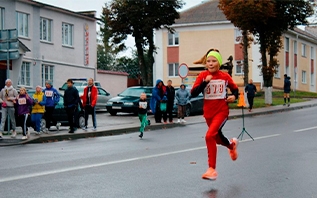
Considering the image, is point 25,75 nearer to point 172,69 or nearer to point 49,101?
point 49,101

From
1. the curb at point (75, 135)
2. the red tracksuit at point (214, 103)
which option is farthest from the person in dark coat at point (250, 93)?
the red tracksuit at point (214, 103)

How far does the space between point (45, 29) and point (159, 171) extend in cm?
3143

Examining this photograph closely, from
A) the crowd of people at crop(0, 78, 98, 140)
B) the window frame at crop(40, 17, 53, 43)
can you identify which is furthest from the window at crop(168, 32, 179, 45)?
the crowd of people at crop(0, 78, 98, 140)

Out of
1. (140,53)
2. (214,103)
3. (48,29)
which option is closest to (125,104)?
(48,29)

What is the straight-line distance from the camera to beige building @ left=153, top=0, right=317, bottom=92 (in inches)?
2202

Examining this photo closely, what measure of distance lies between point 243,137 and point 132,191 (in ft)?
30.8

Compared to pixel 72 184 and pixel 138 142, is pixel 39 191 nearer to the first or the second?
pixel 72 184

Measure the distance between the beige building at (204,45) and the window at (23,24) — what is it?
21419mm

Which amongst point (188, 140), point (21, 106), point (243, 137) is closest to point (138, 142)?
point (188, 140)

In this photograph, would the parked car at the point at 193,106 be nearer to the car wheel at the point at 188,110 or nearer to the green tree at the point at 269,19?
the car wheel at the point at 188,110

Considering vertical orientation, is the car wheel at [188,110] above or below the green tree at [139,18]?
below

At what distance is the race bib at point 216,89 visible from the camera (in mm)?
8969

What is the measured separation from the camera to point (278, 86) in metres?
58.0

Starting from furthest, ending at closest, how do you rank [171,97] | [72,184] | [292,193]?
1. [171,97]
2. [72,184]
3. [292,193]
